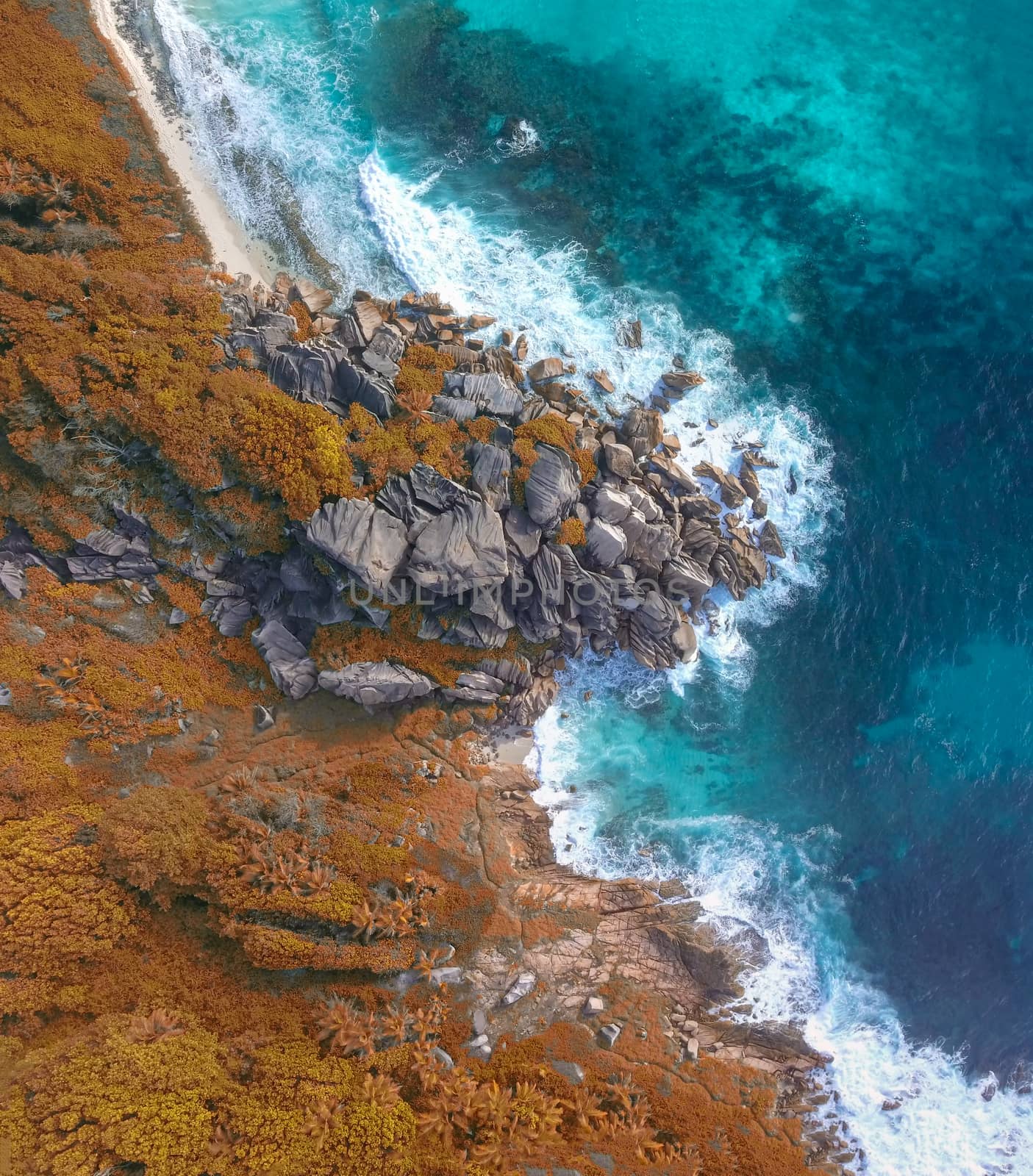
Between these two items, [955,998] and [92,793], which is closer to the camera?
[92,793]

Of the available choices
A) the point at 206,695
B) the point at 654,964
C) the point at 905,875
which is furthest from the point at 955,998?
the point at 206,695

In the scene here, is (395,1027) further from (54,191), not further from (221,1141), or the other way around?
(54,191)

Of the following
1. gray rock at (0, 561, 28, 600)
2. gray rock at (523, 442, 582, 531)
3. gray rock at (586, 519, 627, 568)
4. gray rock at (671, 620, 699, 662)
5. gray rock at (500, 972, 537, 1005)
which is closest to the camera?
gray rock at (0, 561, 28, 600)

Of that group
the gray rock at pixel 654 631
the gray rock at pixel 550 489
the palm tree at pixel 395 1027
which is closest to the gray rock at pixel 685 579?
the gray rock at pixel 654 631

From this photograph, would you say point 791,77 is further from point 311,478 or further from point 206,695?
point 206,695

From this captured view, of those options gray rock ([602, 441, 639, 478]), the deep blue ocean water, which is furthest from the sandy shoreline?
gray rock ([602, 441, 639, 478])

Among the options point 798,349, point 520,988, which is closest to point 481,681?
point 520,988

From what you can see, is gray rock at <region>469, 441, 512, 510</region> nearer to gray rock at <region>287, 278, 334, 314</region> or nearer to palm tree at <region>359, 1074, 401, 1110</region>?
gray rock at <region>287, 278, 334, 314</region>
